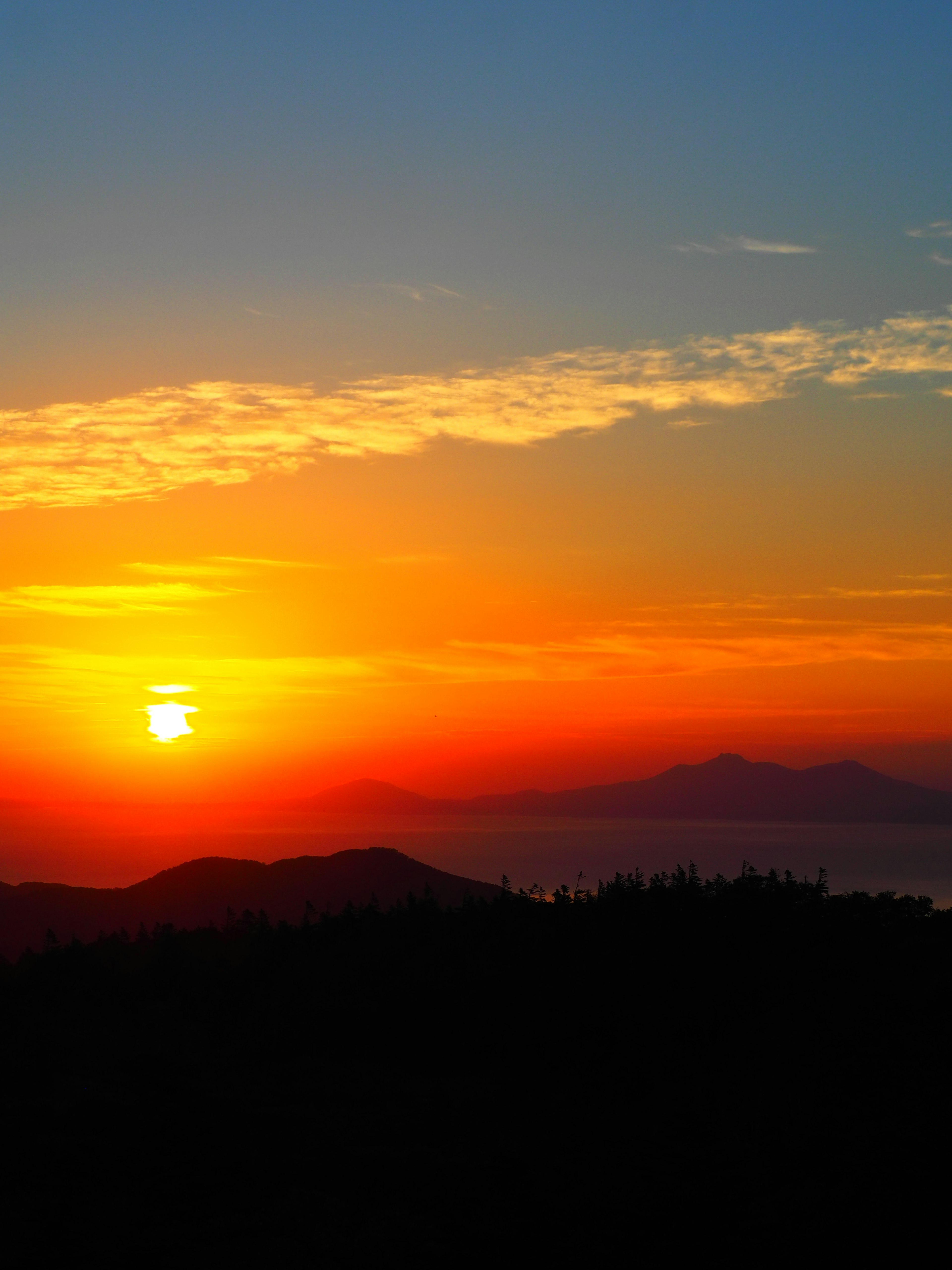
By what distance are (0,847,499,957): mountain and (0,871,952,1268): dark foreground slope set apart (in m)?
28.2

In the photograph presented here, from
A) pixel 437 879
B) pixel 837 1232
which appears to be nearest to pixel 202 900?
pixel 437 879

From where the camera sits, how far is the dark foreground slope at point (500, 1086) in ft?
32.5

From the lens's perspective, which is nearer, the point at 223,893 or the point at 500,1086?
the point at 500,1086

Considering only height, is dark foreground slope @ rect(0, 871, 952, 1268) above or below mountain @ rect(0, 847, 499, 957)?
above

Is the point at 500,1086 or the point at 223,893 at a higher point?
the point at 500,1086

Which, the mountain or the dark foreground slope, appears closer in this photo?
the dark foreground slope

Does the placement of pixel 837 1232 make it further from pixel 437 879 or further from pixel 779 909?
pixel 437 879

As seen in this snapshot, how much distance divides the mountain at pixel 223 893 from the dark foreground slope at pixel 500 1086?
92.7 feet

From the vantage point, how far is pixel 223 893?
5122 centimetres

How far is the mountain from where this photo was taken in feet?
166

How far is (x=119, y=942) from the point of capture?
22.1 m

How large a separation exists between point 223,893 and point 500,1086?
3942 centimetres

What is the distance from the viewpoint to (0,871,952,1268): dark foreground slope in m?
9.91

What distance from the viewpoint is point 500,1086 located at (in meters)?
14.3
